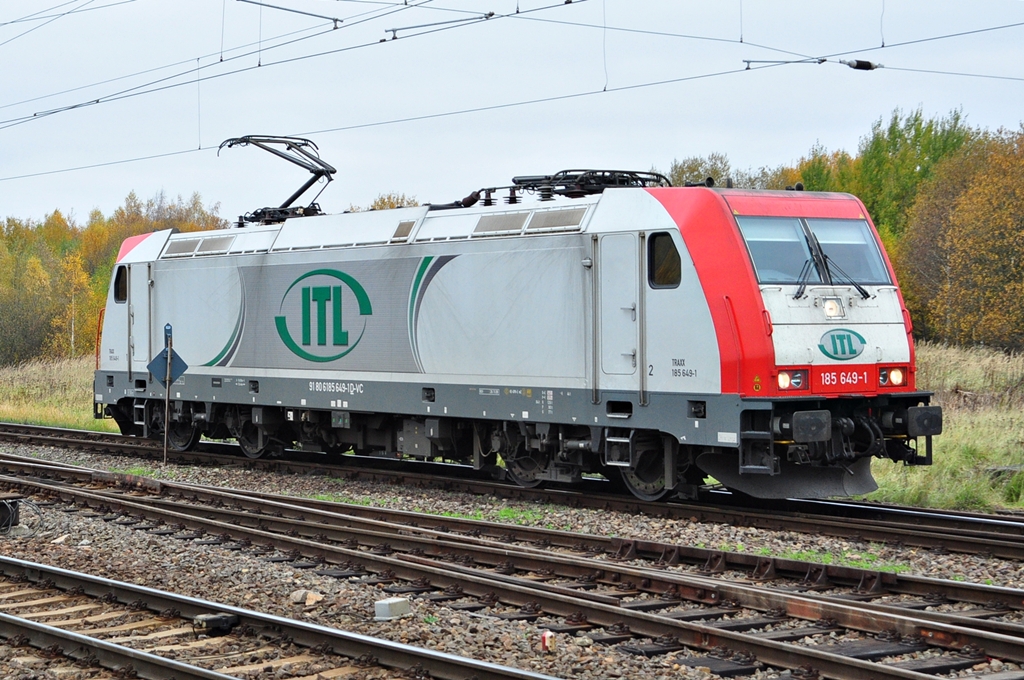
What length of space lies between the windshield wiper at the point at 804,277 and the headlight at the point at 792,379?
84 cm

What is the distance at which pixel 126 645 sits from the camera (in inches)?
305

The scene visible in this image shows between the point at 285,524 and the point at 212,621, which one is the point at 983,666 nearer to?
the point at 212,621

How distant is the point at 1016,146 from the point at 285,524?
4066 cm

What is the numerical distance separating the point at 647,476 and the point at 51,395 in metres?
26.4

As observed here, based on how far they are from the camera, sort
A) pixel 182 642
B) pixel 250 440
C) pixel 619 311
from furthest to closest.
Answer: pixel 250 440
pixel 619 311
pixel 182 642

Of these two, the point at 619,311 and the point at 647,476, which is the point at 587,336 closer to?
the point at 619,311

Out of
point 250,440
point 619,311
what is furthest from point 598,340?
point 250,440

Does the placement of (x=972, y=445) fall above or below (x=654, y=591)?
above

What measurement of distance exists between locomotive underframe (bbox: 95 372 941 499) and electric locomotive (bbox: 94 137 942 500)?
0.09ft

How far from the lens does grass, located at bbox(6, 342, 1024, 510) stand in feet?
45.9

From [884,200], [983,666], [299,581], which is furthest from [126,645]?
[884,200]

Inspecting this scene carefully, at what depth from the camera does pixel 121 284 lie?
2156cm

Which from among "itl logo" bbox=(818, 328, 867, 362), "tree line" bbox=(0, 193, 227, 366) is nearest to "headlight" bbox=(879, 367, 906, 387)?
"itl logo" bbox=(818, 328, 867, 362)

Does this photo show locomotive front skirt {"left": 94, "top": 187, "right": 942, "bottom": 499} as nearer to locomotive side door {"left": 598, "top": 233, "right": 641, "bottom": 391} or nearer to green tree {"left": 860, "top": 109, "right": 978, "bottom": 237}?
locomotive side door {"left": 598, "top": 233, "right": 641, "bottom": 391}
